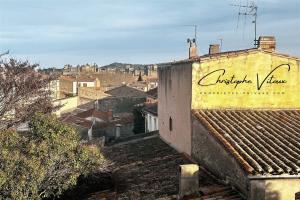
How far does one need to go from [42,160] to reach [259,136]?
21.5 feet

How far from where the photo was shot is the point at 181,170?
46.4 ft

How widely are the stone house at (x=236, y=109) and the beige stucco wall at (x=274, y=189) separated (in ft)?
2.53

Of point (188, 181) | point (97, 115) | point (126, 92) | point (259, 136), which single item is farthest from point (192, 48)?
point (126, 92)

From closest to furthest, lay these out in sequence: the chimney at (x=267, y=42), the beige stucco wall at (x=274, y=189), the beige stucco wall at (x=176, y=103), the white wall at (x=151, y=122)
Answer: the beige stucco wall at (x=274, y=189) < the beige stucco wall at (x=176, y=103) < the chimney at (x=267, y=42) < the white wall at (x=151, y=122)

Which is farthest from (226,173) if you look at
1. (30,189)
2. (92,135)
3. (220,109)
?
(92,135)

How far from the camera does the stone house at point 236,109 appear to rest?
14.1 m

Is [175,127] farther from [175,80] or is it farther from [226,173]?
[226,173]

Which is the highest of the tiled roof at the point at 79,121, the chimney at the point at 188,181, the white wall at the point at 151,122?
the chimney at the point at 188,181

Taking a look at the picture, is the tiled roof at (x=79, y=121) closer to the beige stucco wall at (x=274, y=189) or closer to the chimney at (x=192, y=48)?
the chimney at (x=192, y=48)

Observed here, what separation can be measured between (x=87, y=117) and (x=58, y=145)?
1270 inches

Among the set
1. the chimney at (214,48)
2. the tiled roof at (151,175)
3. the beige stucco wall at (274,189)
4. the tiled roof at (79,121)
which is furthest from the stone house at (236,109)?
the tiled roof at (79,121)

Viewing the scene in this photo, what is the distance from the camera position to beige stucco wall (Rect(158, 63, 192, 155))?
18.7 m

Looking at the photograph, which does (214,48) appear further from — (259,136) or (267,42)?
(259,136)

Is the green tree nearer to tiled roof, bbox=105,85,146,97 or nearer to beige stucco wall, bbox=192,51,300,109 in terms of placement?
beige stucco wall, bbox=192,51,300,109
